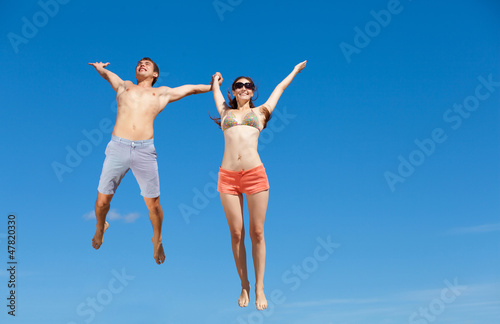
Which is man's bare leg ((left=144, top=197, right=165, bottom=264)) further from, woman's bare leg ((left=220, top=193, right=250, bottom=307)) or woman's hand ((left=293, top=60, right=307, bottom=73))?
woman's hand ((left=293, top=60, right=307, bottom=73))

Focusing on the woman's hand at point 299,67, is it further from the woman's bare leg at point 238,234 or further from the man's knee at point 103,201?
the man's knee at point 103,201

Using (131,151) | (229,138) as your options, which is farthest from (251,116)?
(131,151)

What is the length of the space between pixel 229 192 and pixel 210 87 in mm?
2770

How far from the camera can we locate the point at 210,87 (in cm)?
1316

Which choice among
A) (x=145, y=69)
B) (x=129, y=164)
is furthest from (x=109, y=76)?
(x=129, y=164)

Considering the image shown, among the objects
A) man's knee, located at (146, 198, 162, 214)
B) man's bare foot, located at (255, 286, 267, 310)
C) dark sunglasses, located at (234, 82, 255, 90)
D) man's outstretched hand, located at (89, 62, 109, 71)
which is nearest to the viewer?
man's bare foot, located at (255, 286, 267, 310)

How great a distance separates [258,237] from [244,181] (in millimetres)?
1151

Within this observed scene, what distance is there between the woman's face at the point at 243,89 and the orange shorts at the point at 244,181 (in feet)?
5.30

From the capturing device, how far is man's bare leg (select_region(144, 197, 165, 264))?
42.2 ft

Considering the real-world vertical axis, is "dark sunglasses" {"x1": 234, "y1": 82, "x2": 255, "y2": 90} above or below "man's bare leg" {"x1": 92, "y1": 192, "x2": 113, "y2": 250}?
above

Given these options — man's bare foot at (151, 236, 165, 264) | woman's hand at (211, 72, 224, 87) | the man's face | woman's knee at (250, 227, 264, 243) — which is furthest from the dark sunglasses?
man's bare foot at (151, 236, 165, 264)

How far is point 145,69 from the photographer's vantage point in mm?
13102

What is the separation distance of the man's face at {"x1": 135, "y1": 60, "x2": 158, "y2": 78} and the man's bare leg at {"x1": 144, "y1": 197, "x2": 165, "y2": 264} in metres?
2.78

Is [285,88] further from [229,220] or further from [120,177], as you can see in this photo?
[120,177]
